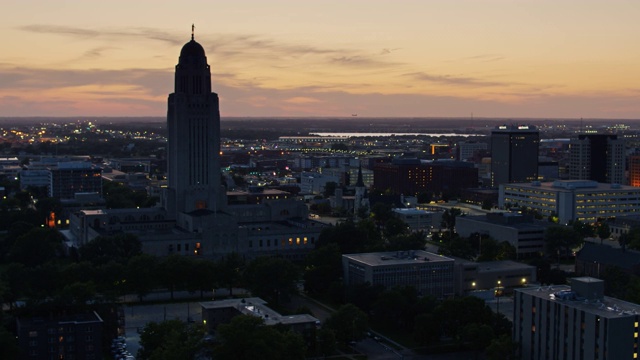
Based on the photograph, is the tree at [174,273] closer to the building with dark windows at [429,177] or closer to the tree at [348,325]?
the tree at [348,325]

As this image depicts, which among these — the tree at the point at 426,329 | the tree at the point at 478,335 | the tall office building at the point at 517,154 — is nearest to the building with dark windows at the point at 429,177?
the tall office building at the point at 517,154

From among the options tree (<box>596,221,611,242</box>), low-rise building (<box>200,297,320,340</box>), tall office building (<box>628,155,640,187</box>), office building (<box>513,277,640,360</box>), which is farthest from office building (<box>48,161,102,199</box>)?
office building (<box>513,277,640,360</box>)

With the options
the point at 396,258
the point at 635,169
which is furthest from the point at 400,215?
the point at 635,169

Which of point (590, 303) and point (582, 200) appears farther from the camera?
point (582, 200)

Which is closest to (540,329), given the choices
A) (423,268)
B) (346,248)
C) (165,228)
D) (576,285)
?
(576,285)

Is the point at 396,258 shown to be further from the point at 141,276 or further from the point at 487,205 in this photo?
the point at 487,205

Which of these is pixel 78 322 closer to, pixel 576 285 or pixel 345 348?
pixel 345 348

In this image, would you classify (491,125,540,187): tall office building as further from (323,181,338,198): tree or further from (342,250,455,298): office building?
(342,250,455,298): office building
